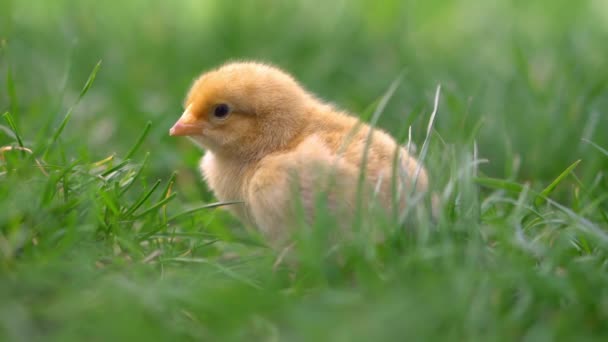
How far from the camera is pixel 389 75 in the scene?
231 inches

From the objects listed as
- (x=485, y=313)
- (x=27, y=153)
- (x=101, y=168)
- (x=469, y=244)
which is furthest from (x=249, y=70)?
(x=485, y=313)

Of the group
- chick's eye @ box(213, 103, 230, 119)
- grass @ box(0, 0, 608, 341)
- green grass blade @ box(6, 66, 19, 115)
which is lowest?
grass @ box(0, 0, 608, 341)

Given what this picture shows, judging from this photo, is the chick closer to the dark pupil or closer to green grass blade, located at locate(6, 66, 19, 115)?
the dark pupil

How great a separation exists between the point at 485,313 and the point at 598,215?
142 centimetres

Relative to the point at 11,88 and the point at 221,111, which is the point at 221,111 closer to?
the point at 221,111

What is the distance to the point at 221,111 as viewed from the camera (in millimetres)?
3768

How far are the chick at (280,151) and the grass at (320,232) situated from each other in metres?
0.13

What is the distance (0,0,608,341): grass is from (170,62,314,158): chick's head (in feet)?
1.01

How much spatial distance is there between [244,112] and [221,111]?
0.12m

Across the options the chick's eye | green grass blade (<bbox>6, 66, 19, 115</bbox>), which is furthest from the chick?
green grass blade (<bbox>6, 66, 19, 115</bbox>)

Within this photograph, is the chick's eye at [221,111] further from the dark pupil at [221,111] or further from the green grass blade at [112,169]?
the green grass blade at [112,169]

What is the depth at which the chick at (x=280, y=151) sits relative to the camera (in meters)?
3.14

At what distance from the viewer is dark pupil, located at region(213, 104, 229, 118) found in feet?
12.3

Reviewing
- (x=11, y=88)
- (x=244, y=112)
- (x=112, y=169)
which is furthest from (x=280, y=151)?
(x=11, y=88)
